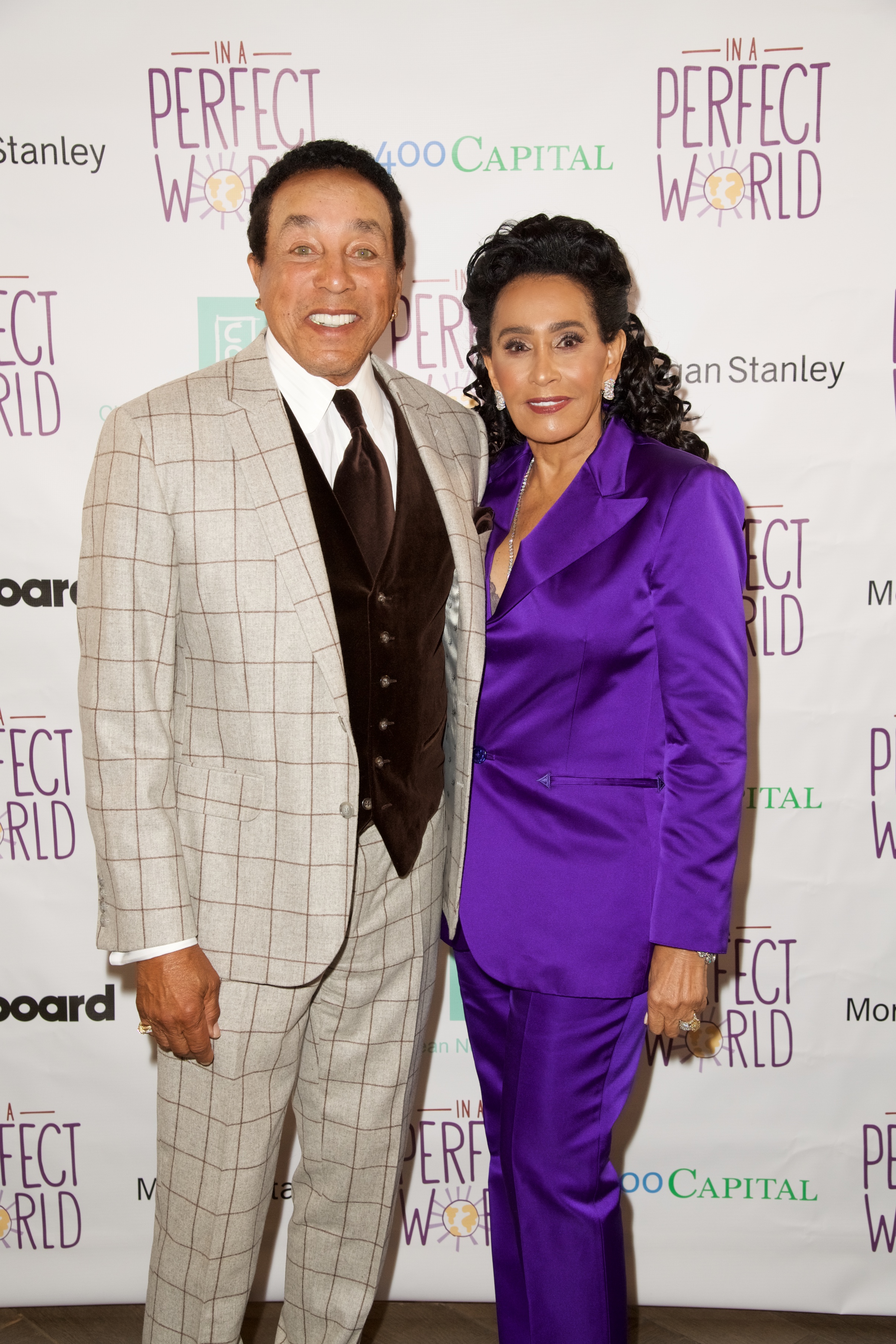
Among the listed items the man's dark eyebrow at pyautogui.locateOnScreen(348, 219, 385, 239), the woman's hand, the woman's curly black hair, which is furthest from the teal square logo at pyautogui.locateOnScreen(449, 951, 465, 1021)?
the man's dark eyebrow at pyautogui.locateOnScreen(348, 219, 385, 239)

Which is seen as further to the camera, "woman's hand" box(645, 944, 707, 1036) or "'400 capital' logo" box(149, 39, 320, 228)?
"'400 capital' logo" box(149, 39, 320, 228)

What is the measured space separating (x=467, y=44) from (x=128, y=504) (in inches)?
49.6

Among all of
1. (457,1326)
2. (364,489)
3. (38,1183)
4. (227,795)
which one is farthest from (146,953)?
(457,1326)

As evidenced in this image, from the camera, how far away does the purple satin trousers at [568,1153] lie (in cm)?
161

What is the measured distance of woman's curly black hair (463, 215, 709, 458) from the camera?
164cm

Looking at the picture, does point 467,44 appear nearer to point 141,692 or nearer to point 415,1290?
point 141,692

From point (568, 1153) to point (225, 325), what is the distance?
1.63 metres

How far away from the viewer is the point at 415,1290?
2357mm

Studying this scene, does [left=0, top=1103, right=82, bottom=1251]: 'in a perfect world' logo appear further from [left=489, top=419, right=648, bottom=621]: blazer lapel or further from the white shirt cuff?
[left=489, top=419, right=648, bottom=621]: blazer lapel

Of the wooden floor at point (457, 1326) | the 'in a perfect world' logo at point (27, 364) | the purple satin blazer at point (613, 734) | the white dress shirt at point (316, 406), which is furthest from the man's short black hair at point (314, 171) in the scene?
the wooden floor at point (457, 1326)

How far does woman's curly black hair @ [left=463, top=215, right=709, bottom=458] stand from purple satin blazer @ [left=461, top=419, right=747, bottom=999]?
0.15 meters

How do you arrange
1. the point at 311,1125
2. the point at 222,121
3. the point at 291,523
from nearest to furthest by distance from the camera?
1. the point at 291,523
2. the point at 311,1125
3. the point at 222,121

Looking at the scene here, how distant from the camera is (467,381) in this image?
2184 millimetres

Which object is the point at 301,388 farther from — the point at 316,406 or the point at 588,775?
the point at 588,775
